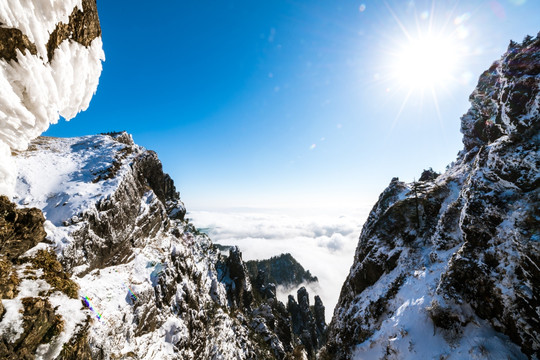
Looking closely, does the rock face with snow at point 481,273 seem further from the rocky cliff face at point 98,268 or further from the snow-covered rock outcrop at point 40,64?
the snow-covered rock outcrop at point 40,64

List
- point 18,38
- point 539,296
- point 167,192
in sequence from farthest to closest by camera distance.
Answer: point 167,192 → point 539,296 → point 18,38

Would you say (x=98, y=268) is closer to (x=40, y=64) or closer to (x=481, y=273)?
(x=40, y=64)

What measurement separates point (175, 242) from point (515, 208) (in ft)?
128

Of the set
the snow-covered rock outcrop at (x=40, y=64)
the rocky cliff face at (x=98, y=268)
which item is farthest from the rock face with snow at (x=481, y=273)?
the snow-covered rock outcrop at (x=40, y=64)

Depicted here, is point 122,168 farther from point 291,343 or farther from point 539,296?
point 291,343

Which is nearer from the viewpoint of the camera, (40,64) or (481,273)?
(40,64)

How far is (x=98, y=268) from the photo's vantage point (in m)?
20.2

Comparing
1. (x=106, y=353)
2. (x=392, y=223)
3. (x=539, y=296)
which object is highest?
(x=392, y=223)

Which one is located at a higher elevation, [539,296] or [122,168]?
[122,168]

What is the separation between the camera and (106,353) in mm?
13891

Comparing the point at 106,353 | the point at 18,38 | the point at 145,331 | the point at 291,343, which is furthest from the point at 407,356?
the point at 291,343

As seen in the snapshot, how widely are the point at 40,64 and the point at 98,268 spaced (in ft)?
75.5

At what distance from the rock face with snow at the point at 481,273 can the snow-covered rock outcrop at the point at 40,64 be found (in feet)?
77.7

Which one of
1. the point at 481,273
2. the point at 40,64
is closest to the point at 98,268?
the point at 40,64
